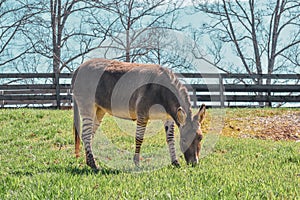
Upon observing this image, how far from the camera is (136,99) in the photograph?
21.8 feet

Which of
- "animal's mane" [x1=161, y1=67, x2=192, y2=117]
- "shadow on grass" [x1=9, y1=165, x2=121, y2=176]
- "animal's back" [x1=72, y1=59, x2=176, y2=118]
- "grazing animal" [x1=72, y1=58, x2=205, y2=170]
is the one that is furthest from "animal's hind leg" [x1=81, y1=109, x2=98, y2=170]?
A: "animal's mane" [x1=161, y1=67, x2=192, y2=117]

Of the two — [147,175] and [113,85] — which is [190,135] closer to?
[147,175]

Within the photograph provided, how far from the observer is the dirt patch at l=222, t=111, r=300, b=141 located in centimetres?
1252

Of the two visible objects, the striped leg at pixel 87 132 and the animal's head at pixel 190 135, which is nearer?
the animal's head at pixel 190 135

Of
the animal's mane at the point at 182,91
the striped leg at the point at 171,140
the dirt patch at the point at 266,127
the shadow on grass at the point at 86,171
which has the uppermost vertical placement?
the animal's mane at the point at 182,91

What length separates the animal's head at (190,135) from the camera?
237 inches

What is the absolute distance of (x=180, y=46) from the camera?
15.5 meters

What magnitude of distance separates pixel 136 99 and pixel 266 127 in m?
8.04

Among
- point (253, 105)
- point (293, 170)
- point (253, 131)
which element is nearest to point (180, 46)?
point (253, 131)

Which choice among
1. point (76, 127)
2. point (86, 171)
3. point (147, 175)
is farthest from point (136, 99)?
point (147, 175)

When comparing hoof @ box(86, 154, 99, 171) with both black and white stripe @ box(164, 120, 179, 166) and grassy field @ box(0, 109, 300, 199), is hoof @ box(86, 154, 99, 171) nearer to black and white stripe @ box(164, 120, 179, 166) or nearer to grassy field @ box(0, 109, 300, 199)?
grassy field @ box(0, 109, 300, 199)

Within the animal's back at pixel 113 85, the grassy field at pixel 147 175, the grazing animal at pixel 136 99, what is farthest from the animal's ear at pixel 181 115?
the animal's back at pixel 113 85

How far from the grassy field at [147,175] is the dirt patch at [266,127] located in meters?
3.43

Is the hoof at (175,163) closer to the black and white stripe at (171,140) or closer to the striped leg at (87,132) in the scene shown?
the black and white stripe at (171,140)
